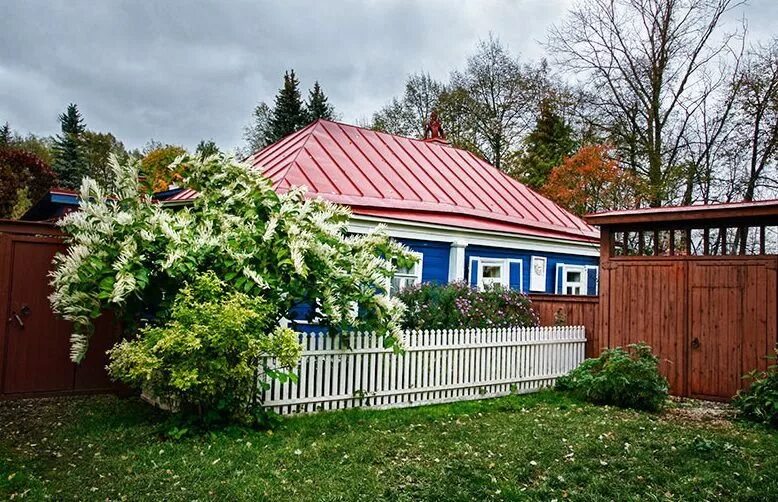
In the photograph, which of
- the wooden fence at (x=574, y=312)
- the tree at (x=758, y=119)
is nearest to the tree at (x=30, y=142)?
the wooden fence at (x=574, y=312)

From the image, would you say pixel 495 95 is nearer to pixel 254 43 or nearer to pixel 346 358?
pixel 254 43

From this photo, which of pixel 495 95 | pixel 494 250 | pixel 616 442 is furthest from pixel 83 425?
pixel 495 95

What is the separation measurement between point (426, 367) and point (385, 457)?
2955 millimetres

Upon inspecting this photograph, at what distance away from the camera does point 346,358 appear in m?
7.50

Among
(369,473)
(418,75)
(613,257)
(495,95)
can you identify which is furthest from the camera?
(418,75)

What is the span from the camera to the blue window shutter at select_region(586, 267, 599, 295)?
16.0 metres

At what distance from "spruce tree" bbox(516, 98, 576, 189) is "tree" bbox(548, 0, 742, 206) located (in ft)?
Result: 16.4

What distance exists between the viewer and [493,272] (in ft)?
45.1

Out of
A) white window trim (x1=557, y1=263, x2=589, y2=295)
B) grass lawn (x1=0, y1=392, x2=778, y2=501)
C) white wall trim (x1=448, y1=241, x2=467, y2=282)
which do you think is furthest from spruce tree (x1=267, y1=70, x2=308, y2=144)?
grass lawn (x1=0, y1=392, x2=778, y2=501)

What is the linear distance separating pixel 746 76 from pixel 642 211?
15149 millimetres

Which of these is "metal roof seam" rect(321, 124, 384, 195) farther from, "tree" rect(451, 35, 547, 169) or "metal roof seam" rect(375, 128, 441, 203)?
"tree" rect(451, 35, 547, 169)

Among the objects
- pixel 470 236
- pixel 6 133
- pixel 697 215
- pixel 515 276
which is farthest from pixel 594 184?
pixel 6 133

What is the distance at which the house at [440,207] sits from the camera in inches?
465

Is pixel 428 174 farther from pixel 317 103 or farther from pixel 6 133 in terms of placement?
pixel 6 133
